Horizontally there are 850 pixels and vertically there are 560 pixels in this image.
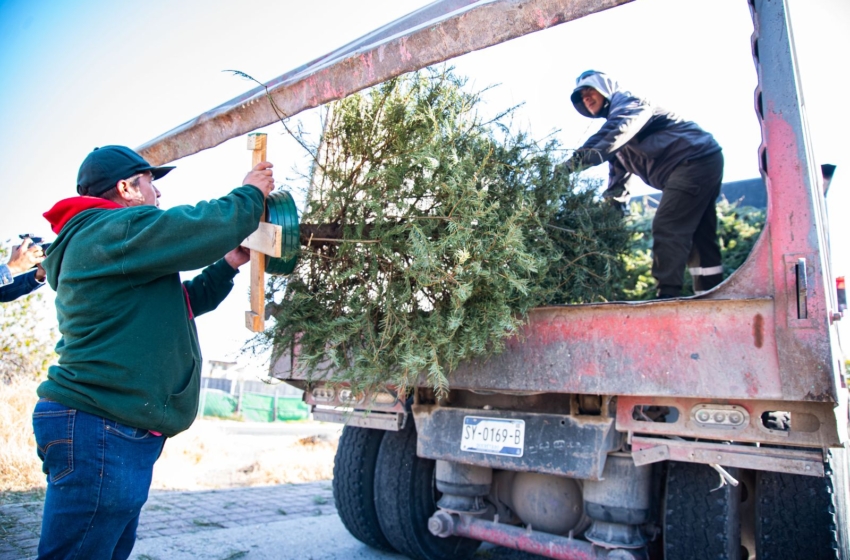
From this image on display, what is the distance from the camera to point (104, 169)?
2.27 metres

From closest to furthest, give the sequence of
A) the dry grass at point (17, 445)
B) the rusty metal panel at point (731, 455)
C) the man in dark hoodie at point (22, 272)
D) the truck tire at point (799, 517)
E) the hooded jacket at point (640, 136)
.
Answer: the rusty metal panel at point (731, 455)
the truck tire at point (799, 517)
the man in dark hoodie at point (22, 272)
the hooded jacket at point (640, 136)
the dry grass at point (17, 445)

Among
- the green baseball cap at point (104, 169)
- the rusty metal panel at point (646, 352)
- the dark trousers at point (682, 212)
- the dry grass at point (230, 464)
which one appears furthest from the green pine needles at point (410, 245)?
the dry grass at point (230, 464)

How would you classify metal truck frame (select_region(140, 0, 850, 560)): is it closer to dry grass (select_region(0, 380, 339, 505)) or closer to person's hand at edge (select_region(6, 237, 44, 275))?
person's hand at edge (select_region(6, 237, 44, 275))

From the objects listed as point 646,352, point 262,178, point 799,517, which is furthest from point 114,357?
point 799,517

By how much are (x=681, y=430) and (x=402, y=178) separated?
5.25 ft

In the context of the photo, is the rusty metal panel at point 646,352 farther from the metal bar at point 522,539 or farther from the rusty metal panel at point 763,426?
the metal bar at point 522,539

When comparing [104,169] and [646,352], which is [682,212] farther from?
[104,169]

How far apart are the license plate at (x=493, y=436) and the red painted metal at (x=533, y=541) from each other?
48 cm

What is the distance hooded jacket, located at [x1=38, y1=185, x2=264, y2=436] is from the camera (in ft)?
6.51

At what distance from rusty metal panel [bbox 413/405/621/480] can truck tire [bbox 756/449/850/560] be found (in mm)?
672

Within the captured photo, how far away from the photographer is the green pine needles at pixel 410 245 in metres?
2.51

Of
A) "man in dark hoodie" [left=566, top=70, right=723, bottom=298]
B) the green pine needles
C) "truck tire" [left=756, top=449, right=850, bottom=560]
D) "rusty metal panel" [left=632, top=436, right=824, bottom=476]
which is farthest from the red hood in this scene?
"truck tire" [left=756, top=449, right=850, bottom=560]

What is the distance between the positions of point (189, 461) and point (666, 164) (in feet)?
A: 25.5

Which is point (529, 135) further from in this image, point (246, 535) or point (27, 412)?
point (27, 412)
